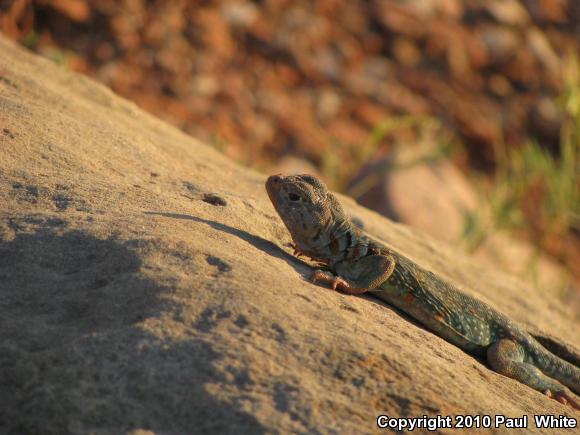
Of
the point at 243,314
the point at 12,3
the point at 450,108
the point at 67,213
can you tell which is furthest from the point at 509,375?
the point at 450,108

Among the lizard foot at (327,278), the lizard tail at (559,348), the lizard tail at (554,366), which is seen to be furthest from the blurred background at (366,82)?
the lizard foot at (327,278)

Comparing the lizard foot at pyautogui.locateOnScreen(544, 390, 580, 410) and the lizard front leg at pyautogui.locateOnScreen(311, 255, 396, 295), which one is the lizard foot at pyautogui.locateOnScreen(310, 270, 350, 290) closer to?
the lizard front leg at pyautogui.locateOnScreen(311, 255, 396, 295)

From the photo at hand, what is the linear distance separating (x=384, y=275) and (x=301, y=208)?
2.15 ft

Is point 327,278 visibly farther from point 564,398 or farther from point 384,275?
point 564,398

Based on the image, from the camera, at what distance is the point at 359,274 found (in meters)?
5.00

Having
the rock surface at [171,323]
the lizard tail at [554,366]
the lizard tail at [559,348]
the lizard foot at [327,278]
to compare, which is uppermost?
the lizard tail at [559,348]

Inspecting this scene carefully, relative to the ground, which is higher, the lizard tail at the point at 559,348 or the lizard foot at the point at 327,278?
the lizard tail at the point at 559,348

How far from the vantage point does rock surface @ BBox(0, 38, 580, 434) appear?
3256 mm

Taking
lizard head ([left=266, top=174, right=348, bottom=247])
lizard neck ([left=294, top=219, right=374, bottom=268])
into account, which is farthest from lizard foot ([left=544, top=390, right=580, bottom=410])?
lizard head ([left=266, top=174, right=348, bottom=247])

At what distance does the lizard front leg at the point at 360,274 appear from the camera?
4727 millimetres

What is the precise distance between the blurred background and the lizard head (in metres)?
5.23

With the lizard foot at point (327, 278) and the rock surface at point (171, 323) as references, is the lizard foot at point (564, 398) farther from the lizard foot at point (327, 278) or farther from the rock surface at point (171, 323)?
the lizard foot at point (327, 278)

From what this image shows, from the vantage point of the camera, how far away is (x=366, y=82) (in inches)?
599

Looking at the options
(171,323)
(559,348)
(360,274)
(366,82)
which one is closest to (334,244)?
(360,274)
